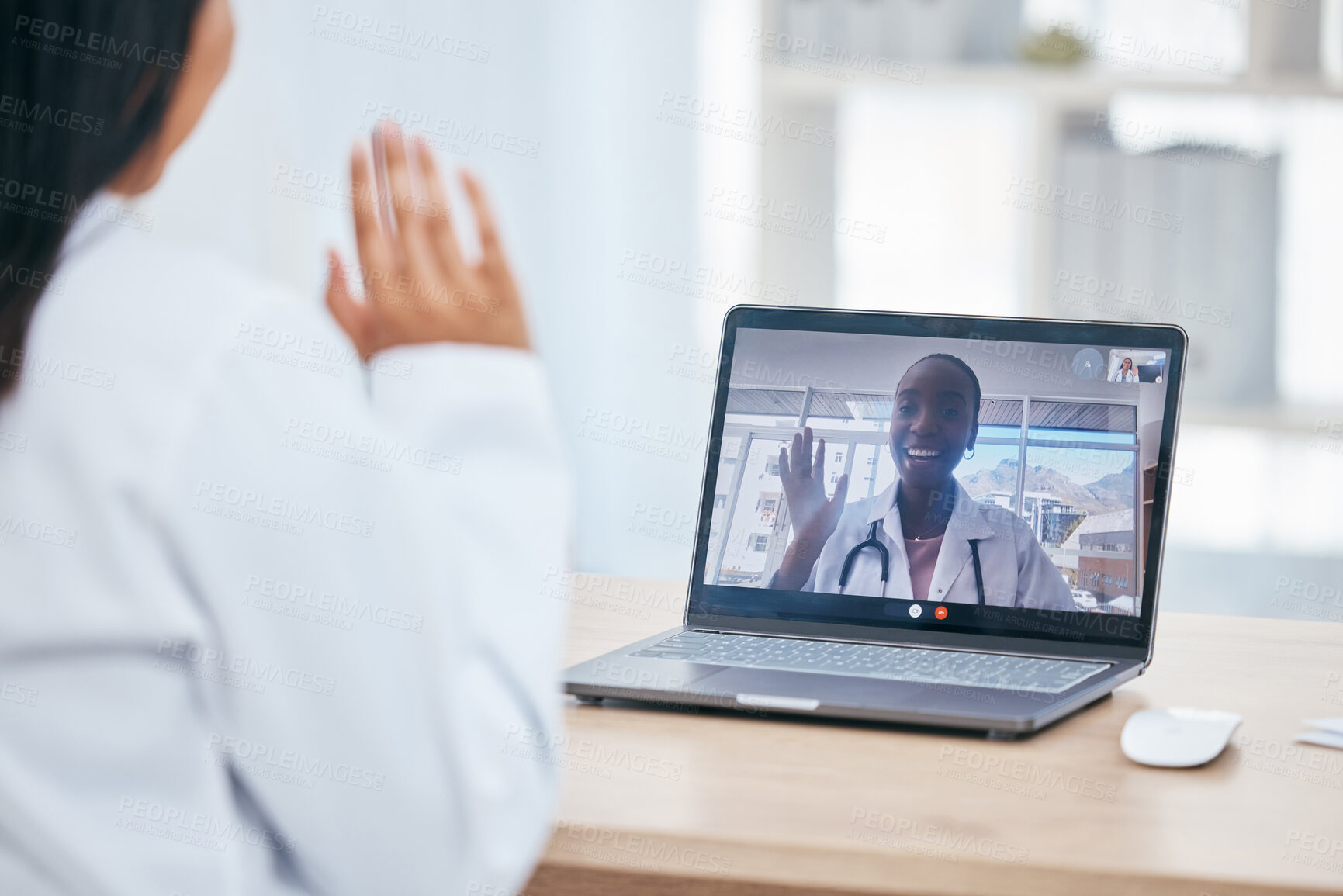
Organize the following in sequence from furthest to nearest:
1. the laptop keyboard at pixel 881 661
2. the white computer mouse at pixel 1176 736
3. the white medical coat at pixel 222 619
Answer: the laptop keyboard at pixel 881 661
the white computer mouse at pixel 1176 736
the white medical coat at pixel 222 619

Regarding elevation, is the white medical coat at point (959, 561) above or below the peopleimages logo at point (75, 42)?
below

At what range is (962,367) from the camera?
97 centimetres

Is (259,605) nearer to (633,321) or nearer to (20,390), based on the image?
(20,390)

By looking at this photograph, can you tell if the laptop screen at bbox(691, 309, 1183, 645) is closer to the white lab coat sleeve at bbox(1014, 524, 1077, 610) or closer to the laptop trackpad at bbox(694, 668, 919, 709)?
the white lab coat sleeve at bbox(1014, 524, 1077, 610)

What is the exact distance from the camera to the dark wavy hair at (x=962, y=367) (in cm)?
95

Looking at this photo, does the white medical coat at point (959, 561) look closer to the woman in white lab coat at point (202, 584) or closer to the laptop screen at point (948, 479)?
the laptop screen at point (948, 479)

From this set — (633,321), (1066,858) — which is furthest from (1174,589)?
(1066,858)

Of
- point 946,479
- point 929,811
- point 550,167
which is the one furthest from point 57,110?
point 550,167

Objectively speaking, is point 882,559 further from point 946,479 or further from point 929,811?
point 929,811

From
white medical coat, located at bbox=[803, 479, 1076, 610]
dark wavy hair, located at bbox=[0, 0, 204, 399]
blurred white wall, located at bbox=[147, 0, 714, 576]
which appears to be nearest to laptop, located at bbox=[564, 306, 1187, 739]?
white medical coat, located at bbox=[803, 479, 1076, 610]

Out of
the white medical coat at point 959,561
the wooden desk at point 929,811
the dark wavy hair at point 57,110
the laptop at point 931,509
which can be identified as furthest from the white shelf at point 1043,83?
the dark wavy hair at point 57,110

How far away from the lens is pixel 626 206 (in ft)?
7.64

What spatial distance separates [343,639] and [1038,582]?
58 centimetres

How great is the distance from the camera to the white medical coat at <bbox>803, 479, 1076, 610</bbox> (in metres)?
0.91
